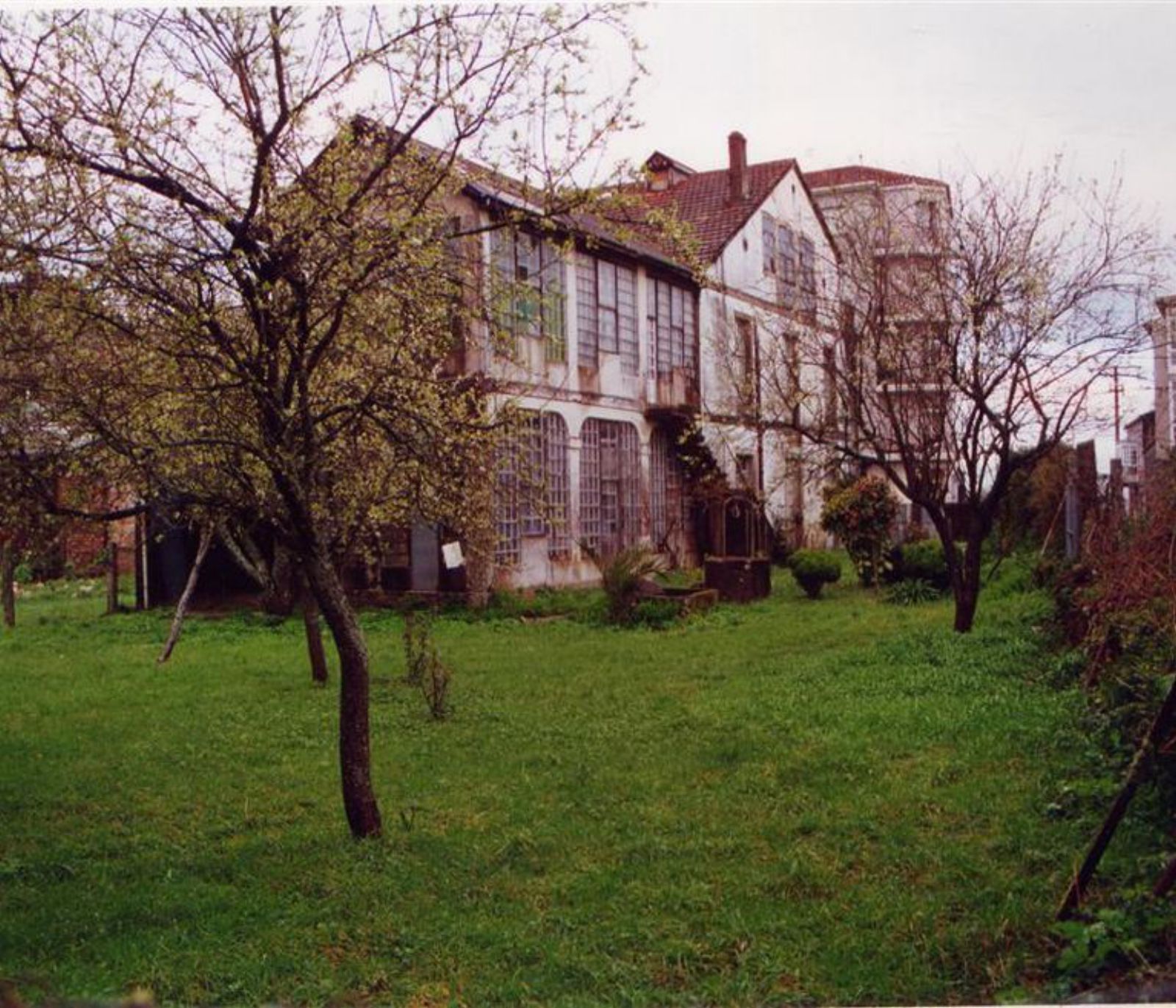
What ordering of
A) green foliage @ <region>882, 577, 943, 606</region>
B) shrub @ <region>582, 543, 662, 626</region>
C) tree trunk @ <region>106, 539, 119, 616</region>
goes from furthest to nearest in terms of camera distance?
green foliage @ <region>882, 577, 943, 606</region>
tree trunk @ <region>106, 539, 119, 616</region>
shrub @ <region>582, 543, 662, 626</region>

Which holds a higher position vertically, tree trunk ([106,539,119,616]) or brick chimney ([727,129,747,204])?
brick chimney ([727,129,747,204])

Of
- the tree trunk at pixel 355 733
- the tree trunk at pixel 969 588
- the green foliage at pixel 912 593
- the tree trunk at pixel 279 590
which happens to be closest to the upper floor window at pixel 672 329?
the green foliage at pixel 912 593

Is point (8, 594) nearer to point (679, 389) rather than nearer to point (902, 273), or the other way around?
point (679, 389)

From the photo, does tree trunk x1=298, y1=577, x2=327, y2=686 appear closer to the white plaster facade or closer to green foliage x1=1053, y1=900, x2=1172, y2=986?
the white plaster facade

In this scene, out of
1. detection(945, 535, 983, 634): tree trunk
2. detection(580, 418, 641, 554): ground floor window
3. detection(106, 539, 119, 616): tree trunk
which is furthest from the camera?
detection(580, 418, 641, 554): ground floor window

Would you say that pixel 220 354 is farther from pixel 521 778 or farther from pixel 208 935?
pixel 521 778

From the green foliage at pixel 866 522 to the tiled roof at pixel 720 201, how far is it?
370 cm

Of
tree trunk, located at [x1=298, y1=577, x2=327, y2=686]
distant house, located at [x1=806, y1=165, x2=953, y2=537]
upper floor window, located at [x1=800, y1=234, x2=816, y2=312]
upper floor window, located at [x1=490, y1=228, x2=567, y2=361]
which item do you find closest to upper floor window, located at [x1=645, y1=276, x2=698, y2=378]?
upper floor window, located at [x1=800, y1=234, x2=816, y2=312]

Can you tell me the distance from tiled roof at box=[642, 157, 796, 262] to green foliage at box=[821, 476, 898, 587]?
12.1 ft

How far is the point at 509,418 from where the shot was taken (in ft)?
20.6

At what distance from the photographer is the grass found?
445cm

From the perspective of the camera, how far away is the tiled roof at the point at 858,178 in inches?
528

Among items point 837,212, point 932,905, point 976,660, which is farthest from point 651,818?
point 837,212

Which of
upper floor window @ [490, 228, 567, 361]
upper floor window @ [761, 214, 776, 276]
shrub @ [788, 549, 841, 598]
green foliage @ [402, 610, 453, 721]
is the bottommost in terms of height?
green foliage @ [402, 610, 453, 721]
